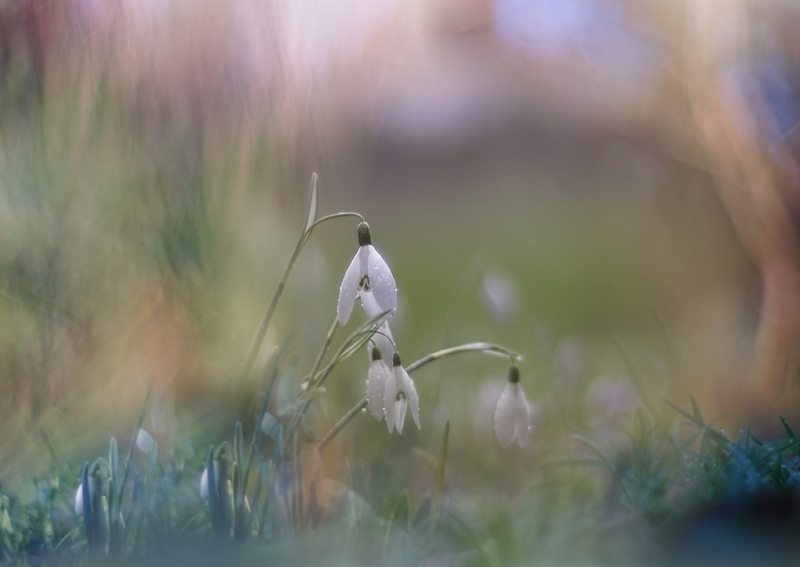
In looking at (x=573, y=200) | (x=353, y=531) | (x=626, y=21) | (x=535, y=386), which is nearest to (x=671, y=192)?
(x=626, y=21)

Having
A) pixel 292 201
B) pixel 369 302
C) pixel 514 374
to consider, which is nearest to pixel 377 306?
pixel 369 302

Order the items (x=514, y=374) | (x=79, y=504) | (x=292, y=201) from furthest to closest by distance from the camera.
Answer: (x=292, y=201), (x=514, y=374), (x=79, y=504)

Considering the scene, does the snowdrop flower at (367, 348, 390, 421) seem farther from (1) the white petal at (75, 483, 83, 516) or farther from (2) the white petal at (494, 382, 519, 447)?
(1) the white petal at (75, 483, 83, 516)

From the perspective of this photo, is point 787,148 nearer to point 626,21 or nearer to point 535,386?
point 626,21

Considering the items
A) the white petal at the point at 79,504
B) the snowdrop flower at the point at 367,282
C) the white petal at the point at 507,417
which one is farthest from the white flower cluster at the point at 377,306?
the white petal at the point at 79,504

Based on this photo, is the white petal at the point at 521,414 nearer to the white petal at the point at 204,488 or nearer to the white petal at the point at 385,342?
the white petal at the point at 385,342

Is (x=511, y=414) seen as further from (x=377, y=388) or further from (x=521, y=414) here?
(x=377, y=388)

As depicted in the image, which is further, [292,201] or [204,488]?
[292,201]
